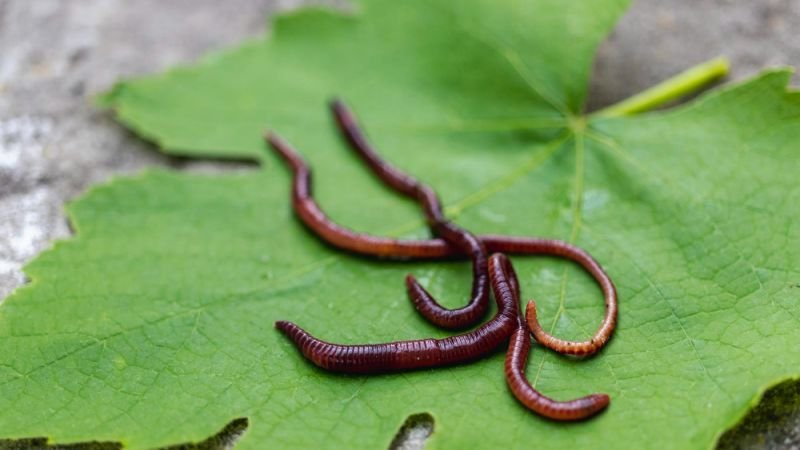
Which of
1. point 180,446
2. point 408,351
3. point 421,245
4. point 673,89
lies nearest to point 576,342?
point 408,351

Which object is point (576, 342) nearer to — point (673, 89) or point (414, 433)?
point (414, 433)

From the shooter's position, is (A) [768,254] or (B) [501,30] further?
(B) [501,30]

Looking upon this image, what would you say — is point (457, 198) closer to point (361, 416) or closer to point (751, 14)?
point (361, 416)

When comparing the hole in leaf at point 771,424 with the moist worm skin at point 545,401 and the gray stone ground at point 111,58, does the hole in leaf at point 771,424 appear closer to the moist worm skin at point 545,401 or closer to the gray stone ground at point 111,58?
the moist worm skin at point 545,401

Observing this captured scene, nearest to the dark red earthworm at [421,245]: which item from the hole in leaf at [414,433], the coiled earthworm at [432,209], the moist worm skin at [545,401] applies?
the coiled earthworm at [432,209]

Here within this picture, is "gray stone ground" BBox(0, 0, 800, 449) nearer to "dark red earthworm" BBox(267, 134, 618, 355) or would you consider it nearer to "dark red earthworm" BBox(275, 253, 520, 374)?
"dark red earthworm" BBox(267, 134, 618, 355)

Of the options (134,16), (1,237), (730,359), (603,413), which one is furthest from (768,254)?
(134,16)

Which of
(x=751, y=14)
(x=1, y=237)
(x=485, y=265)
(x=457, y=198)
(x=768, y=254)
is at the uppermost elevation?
(x=751, y=14)
